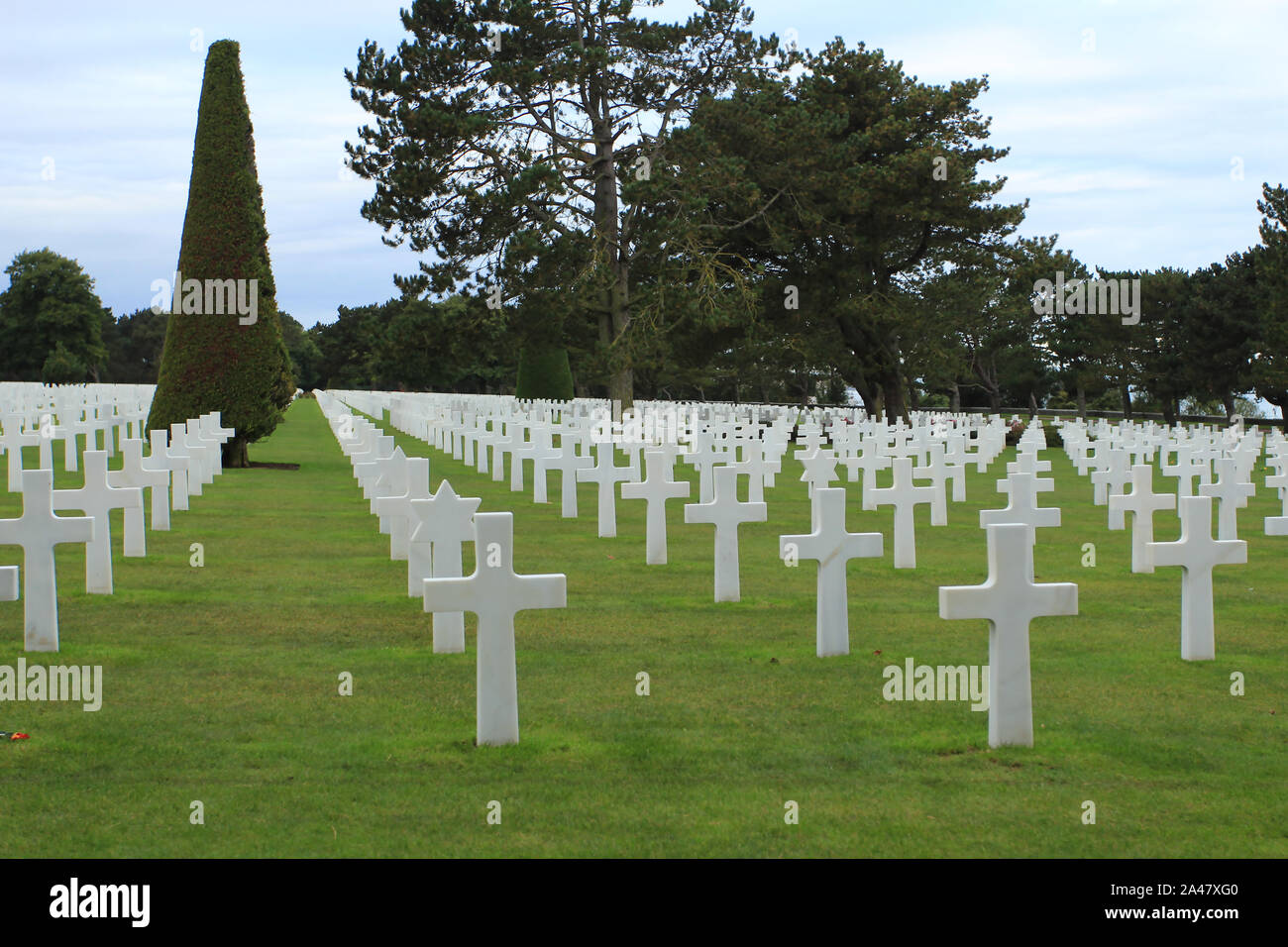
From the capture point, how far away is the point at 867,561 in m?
11.1

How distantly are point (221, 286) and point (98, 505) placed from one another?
1140 centimetres

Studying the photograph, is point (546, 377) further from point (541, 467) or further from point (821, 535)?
point (821, 535)

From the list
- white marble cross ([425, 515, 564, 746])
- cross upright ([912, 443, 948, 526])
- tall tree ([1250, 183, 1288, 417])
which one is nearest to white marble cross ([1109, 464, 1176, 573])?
cross upright ([912, 443, 948, 526])

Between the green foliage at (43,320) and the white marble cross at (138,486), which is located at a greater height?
the green foliage at (43,320)

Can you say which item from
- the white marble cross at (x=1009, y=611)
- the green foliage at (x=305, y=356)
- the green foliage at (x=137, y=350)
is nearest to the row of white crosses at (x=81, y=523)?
the white marble cross at (x=1009, y=611)

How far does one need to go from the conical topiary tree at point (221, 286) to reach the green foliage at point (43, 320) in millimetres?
62079

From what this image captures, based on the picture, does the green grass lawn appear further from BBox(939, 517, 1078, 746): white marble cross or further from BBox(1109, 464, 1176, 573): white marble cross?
BBox(1109, 464, 1176, 573): white marble cross

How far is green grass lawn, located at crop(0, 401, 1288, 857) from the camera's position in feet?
14.3

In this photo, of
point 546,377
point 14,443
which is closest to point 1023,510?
point 14,443

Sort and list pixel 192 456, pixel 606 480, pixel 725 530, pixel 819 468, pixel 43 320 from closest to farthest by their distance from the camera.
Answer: pixel 725 530 < pixel 819 468 < pixel 606 480 < pixel 192 456 < pixel 43 320

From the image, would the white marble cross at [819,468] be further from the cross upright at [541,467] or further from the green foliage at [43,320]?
the green foliage at [43,320]

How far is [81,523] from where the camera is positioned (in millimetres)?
6988

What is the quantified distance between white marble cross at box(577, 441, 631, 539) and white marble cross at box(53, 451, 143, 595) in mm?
4656

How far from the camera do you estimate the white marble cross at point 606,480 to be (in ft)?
41.3
